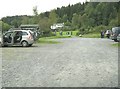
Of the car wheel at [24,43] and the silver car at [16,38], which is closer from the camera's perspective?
the silver car at [16,38]

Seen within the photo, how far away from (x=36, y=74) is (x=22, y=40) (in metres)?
17.1

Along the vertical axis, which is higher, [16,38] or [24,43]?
[16,38]

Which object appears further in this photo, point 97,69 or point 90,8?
point 90,8

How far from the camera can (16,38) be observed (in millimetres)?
26781

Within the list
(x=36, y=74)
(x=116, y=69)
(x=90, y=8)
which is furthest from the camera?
(x=90, y=8)

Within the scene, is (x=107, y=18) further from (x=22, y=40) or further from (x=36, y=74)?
(x=36, y=74)

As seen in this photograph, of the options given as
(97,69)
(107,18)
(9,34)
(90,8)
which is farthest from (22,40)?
(90,8)

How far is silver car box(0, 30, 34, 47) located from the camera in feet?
86.8

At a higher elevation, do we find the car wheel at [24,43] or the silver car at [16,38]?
the silver car at [16,38]

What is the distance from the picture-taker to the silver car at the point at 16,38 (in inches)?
1041

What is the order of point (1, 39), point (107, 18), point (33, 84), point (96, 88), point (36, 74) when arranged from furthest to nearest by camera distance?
point (107, 18) < point (1, 39) < point (36, 74) < point (33, 84) < point (96, 88)

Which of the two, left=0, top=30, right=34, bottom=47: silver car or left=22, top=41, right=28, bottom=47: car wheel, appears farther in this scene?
left=22, top=41, right=28, bottom=47: car wheel

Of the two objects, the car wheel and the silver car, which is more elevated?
the silver car

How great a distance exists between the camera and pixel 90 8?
117m
